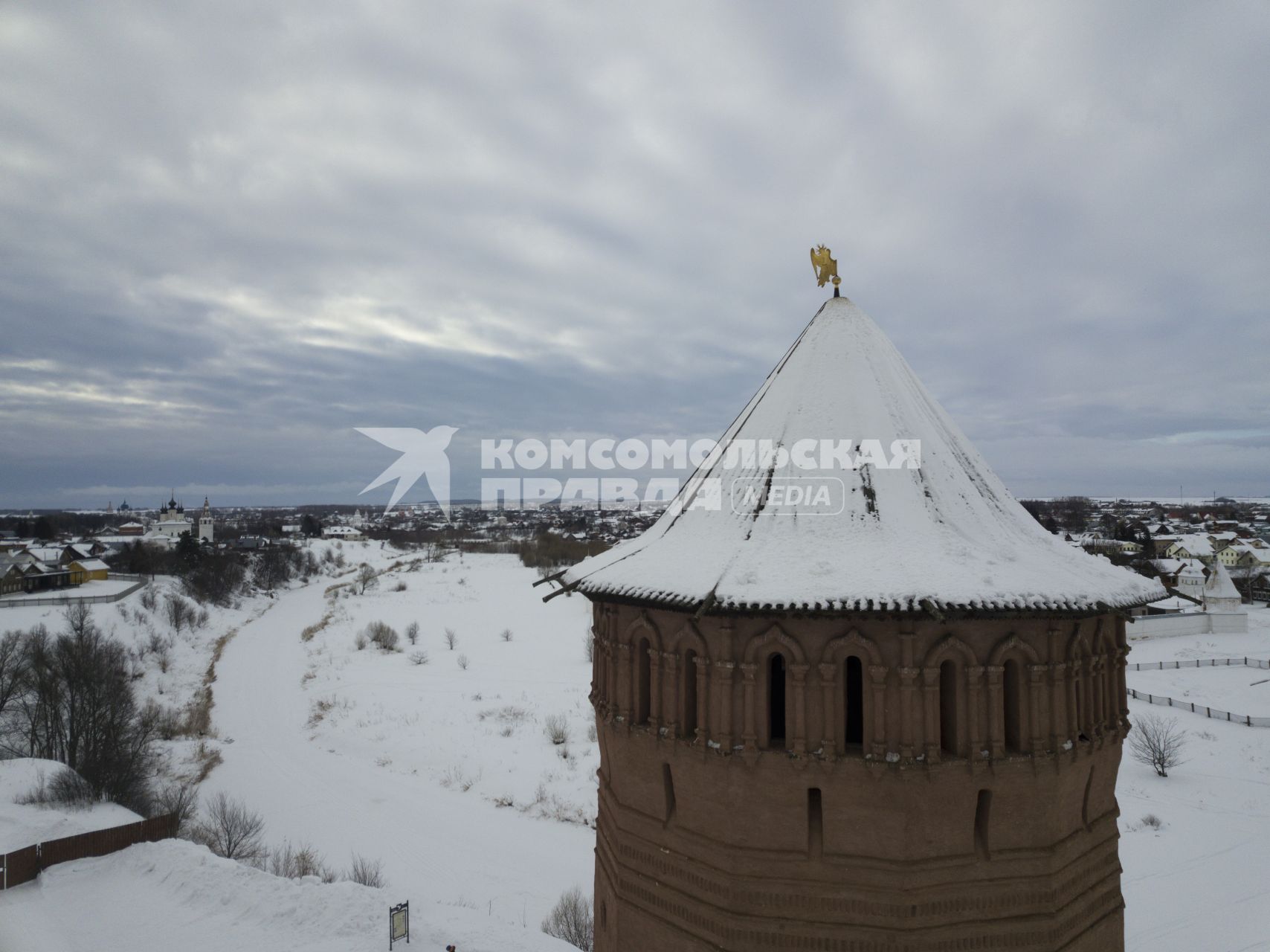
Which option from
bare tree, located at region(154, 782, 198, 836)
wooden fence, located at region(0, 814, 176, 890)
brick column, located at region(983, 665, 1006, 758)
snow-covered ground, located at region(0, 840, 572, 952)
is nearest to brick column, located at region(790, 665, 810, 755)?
brick column, located at region(983, 665, 1006, 758)

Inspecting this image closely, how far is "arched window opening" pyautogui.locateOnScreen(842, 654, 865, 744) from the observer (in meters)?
5.73

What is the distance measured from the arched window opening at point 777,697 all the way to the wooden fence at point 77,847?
1942 cm

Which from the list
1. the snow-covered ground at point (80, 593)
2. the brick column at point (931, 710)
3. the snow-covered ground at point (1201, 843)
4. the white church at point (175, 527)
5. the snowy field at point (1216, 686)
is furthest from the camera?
the white church at point (175, 527)

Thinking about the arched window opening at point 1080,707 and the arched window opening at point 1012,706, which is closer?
the arched window opening at point 1012,706

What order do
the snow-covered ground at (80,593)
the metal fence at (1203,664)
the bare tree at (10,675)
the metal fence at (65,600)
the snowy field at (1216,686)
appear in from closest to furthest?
the bare tree at (10,675) < the snowy field at (1216,686) < the metal fence at (1203,664) < the metal fence at (65,600) < the snow-covered ground at (80,593)

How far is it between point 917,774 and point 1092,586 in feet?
6.87

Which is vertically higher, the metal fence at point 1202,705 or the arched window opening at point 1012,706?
the arched window opening at point 1012,706

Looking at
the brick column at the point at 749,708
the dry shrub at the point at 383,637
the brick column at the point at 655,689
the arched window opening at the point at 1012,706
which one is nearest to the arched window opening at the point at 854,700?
the brick column at the point at 749,708

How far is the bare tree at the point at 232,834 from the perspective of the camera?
18656mm

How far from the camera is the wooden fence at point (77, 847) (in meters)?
16.0

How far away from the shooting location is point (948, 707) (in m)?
5.48

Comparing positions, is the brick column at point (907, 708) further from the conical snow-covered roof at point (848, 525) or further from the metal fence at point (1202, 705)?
the metal fence at point (1202, 705)

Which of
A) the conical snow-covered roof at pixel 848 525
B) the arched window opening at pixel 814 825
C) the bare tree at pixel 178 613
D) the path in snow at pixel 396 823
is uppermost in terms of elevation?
the conical snow-covered roof at pixel 848 525

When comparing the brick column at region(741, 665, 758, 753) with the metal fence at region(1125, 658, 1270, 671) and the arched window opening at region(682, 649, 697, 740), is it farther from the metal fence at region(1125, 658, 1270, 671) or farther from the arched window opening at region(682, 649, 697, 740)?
the metal fence at region(1125, 658, 1270, 671)
